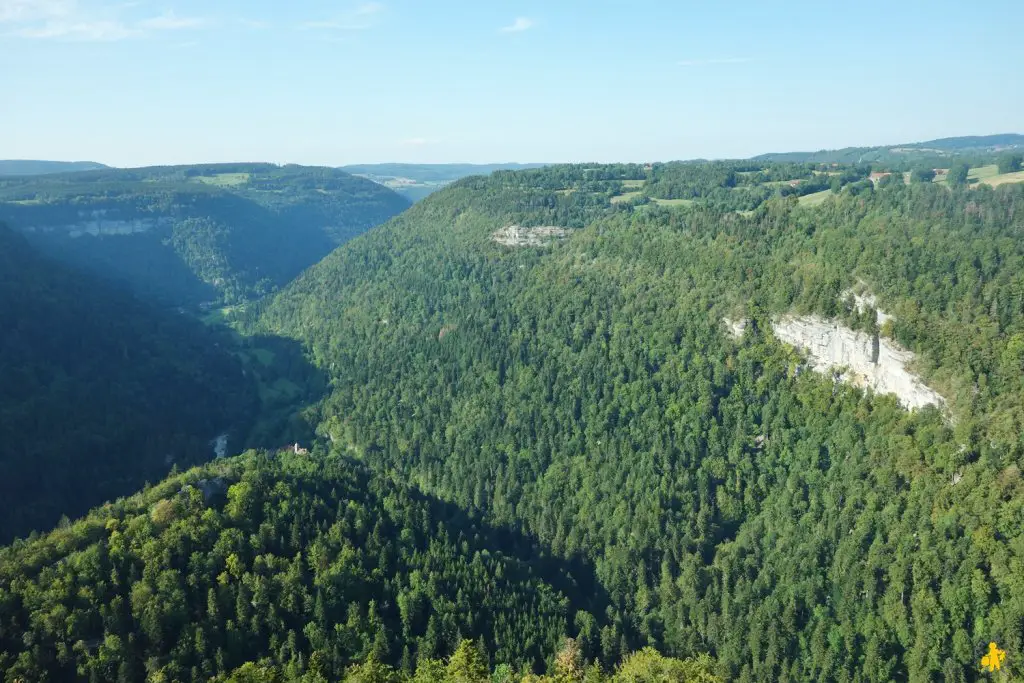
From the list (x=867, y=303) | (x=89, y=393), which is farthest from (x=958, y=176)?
(x=89, y=393)

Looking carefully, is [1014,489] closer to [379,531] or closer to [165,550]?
[379,531]

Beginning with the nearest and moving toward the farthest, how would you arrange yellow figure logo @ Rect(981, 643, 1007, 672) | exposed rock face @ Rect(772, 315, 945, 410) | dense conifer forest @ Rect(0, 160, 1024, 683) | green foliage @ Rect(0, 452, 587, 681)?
1. green foliage @ Rect(0, 452, 587, 681)
2. dense conifer forest @ Rect(0, 160, 1024, 683)
3. yellow figure logo @ Rect(981, 643, 1007, 672)
4. exposed rock face @ Rect(772, 315, 945, 410)

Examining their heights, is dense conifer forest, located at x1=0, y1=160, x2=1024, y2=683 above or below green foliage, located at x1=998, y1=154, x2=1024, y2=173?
below

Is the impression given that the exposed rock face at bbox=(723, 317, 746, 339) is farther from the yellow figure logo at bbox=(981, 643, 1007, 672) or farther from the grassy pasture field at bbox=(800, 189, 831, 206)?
the yellow figure logo at bbox=(981, 643, 1007, 672)

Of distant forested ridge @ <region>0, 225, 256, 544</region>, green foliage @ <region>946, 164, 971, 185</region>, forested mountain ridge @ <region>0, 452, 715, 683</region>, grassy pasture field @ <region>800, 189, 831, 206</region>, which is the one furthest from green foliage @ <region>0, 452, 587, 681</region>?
green foliage @ <region>946, 164, 971, 185</region>

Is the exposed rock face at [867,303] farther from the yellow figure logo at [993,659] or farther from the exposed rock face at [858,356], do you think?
the yellow figure logo at [993,659]
